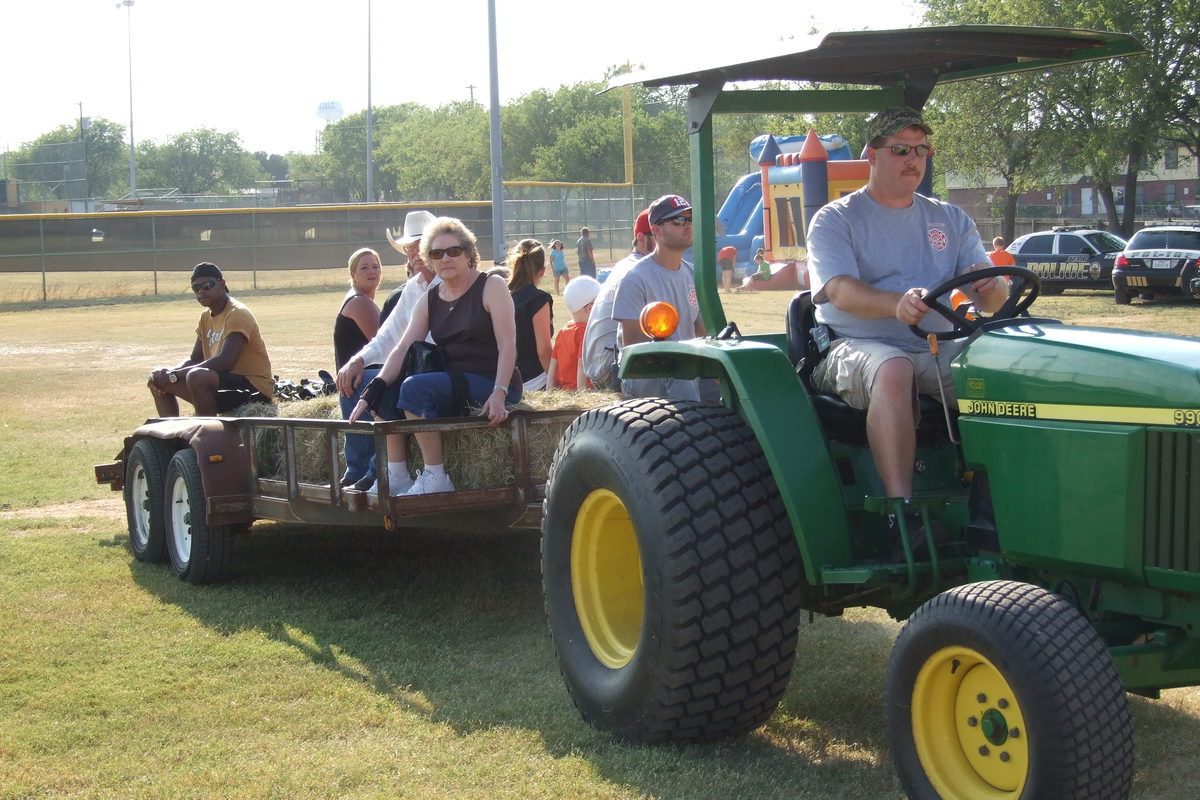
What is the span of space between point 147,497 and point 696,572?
4.45 metres

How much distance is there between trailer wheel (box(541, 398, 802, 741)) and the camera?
3881 millimetres

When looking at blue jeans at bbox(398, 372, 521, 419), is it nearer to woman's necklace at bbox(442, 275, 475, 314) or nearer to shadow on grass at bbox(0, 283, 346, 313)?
woman's necklace at bbox(442, 275, 475, 314)

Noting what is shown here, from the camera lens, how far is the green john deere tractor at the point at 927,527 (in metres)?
3.14

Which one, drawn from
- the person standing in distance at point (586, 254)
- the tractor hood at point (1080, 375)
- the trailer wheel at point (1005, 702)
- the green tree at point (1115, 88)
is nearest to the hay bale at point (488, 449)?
the tractor hood at point (1080, 375)

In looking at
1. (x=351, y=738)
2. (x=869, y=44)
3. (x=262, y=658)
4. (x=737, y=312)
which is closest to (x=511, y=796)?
(x=351, y=738)

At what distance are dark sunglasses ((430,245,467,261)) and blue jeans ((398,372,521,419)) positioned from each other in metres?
0.53

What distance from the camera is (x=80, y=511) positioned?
29.6 feet

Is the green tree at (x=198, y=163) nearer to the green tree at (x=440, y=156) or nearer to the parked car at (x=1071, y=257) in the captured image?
the green tree at (x=440, y=156)

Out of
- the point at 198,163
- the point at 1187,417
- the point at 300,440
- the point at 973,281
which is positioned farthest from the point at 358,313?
the point at 198,163

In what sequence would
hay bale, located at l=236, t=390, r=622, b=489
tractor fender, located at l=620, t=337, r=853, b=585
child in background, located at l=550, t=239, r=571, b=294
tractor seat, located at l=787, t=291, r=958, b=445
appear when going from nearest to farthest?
tractor fender, located at l=620, t=337, r=853, b=585
tractor seat, located at l=787, t=291, r=958, b=445
hay bale, located at l=236, t=390, r=622, b=489
child in background, located at l=550, t=239, r=571, b=294

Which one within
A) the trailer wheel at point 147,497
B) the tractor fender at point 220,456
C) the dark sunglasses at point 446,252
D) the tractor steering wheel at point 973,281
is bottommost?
the trailer wheel at point 147,497

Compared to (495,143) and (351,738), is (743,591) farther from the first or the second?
(495,143)

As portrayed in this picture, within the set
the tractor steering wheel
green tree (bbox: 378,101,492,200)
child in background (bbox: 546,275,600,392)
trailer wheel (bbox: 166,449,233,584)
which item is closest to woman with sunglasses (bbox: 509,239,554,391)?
child in background (bbox: 546,275,600,392)

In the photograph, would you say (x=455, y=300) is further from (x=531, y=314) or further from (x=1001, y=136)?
(x=1001, y=136)
